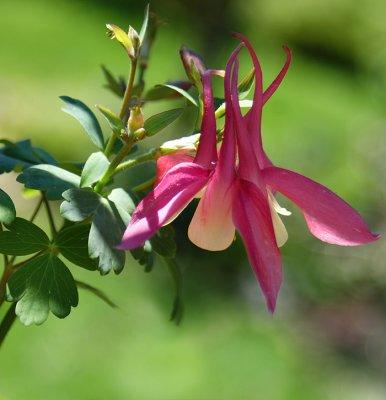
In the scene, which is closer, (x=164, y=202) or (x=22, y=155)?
(x=164, y=202)

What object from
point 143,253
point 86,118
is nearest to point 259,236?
point 143,253

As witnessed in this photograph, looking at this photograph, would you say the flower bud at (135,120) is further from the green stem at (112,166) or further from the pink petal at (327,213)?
the pink petal at (327,213)

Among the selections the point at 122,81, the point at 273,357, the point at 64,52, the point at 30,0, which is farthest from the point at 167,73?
the point at 122,81

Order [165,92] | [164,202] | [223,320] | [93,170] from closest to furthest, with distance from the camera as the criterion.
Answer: [164,202] < [93,170] < [165,92] < [223,320]

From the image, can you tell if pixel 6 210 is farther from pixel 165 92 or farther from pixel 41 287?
pixel 165 92

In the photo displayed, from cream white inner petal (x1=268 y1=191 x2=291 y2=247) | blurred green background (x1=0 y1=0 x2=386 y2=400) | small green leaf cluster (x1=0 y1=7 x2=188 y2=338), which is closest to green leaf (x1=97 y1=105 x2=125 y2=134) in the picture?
small green leaf cluster (x1=0 y1=7 x2=188 y2=338)

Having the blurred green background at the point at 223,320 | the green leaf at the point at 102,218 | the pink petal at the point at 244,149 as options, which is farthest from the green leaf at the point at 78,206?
the blurred green background at the point at 223,320
